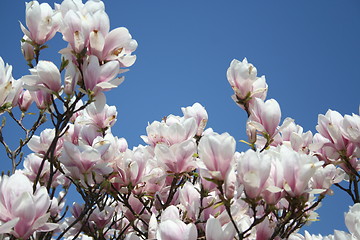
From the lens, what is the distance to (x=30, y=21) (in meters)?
1.89

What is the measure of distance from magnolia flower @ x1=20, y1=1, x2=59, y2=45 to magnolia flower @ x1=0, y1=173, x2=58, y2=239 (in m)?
0.87

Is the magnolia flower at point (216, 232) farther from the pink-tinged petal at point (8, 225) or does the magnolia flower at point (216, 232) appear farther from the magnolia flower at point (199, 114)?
the magnolia flower at point (199, 114)

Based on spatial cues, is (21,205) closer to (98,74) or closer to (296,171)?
(98,74)

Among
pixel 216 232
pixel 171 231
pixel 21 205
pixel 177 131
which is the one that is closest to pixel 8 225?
pixel 21 205

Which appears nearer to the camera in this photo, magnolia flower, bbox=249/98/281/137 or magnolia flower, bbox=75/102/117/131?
magnolia flower, bbox=249/98/281/137

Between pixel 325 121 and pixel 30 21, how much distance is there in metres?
1.77

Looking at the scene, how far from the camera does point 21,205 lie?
1276mm

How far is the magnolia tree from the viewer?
1.41 m

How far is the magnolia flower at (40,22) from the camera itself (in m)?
1.88

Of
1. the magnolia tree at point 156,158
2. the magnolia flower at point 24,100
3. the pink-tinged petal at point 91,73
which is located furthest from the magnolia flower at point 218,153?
the magnolia flower at point 24,100

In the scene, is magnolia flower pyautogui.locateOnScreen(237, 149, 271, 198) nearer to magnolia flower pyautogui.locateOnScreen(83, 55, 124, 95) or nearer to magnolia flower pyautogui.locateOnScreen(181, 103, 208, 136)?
magnolia flower pyautogui.locateOnScreen(83, 55, 124, 95)

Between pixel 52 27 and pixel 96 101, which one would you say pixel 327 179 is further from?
pixel 52 27

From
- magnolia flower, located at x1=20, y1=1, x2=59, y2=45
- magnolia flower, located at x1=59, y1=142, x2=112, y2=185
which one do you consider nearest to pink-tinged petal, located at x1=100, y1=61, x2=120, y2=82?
magnolia flower, located at x1=59, y1=142, x2=112, y2=185

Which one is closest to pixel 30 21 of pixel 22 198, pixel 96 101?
pixel 96 101
